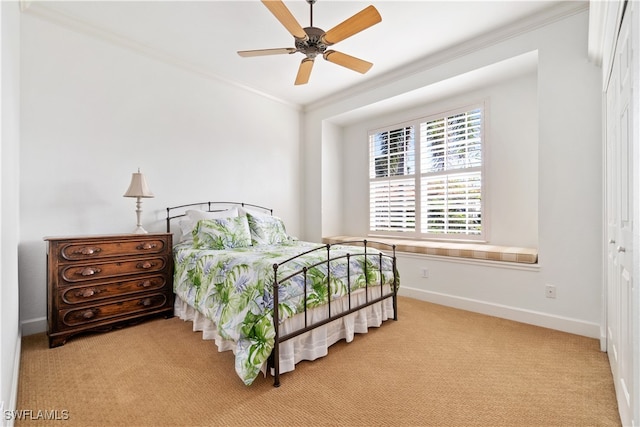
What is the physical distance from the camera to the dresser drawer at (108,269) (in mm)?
2406

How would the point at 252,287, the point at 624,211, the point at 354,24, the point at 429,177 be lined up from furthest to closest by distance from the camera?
the point at 429,177
the point at 354,24
the point at 252,287
the point at 624,211

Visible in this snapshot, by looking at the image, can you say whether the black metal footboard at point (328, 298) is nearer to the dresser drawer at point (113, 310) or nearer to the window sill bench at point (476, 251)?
the window sill bench at point (476, 251)

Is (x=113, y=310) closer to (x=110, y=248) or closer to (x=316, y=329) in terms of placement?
(x=110, y=248)

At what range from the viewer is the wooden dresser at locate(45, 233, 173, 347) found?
2.35 m

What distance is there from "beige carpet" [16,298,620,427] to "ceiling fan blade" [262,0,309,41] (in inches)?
93.1

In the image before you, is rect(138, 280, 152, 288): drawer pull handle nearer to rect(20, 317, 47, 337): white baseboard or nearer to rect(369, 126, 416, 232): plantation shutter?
rect(20, 317, 47, 337): white baseboard

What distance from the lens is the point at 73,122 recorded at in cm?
288

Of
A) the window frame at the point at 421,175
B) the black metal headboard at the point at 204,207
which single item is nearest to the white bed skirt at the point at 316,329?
the black metal headboard at the point at 204,207

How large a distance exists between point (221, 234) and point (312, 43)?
1920 mm

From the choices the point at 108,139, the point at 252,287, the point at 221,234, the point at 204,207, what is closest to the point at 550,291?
the point at 252,287

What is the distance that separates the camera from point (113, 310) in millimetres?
2641

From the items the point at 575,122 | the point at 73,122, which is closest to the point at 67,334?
the point at 73,122

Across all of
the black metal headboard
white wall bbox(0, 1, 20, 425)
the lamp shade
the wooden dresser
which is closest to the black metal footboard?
white wall bbox(0, 1, 20, 425)

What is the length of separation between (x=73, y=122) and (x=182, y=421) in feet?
9.25
